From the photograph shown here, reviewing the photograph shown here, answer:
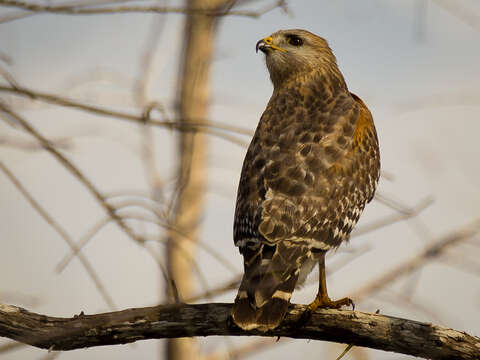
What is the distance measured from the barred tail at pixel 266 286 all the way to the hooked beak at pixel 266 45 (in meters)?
2.52

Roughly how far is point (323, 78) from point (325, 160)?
149 centimetres

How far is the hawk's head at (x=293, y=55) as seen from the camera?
6.82 meters

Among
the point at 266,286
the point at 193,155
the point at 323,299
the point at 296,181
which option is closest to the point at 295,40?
the point at 296,181

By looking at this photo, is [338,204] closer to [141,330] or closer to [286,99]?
[286,99]

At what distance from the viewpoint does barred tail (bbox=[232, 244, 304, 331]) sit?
14.6 feet

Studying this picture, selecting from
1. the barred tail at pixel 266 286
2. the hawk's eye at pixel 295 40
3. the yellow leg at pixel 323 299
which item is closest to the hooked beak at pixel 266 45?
the hawk's eye at pixel 295 40

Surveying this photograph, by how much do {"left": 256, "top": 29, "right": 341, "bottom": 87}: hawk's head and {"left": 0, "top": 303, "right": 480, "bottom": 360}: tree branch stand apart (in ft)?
9.64

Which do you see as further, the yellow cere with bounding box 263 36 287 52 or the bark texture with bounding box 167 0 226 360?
the bark texture with bounding box 167 0 226 360

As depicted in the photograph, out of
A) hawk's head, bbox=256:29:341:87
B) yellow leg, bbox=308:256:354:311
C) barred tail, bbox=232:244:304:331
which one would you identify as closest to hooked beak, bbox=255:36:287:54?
hawk's head, bbox=256:29:341:87

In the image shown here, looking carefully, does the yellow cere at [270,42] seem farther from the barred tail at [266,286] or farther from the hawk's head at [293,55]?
the barred tail at [266,286]

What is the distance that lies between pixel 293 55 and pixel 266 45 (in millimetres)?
311

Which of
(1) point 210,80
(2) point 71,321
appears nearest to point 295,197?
(2) point 71,321

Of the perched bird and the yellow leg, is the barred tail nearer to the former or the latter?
the perched bird

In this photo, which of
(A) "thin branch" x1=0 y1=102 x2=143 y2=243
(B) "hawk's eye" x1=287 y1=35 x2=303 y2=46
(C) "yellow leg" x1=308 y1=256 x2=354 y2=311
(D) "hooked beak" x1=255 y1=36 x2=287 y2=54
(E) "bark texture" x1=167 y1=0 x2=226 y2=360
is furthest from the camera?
(E) "bark texture" x1=167 y1=0 x2=226 y2=360
